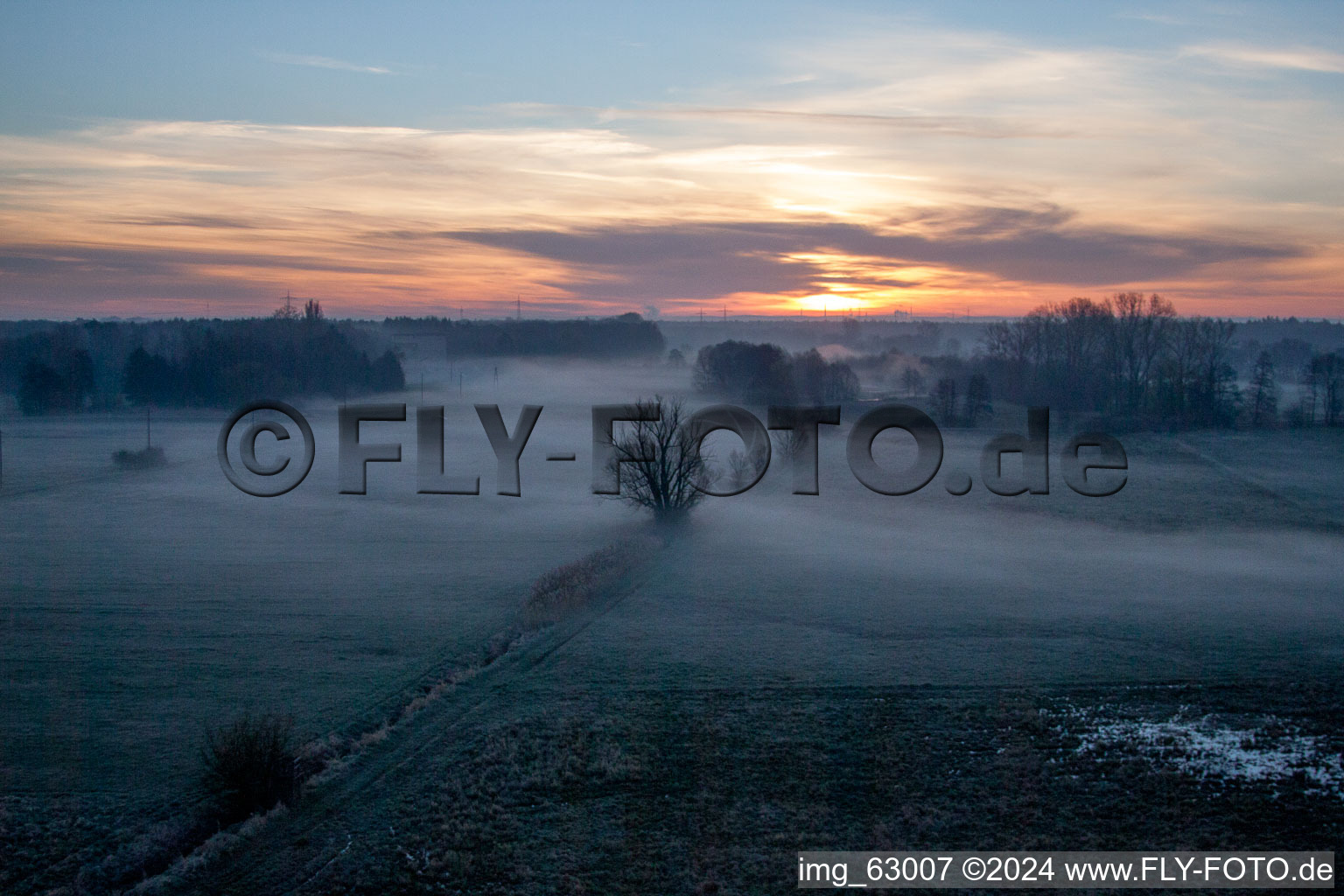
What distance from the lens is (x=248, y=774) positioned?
16.6m

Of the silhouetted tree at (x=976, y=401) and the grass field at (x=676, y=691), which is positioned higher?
the silhouetted tree at (x=976, y=401)

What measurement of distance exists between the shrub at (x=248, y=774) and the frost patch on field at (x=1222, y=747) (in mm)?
15772

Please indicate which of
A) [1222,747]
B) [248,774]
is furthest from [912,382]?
[248,774]

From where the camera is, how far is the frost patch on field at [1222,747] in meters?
17.0

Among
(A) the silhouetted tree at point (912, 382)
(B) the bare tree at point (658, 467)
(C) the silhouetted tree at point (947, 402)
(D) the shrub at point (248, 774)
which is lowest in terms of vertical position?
(D) the shrub at point (248, 774)

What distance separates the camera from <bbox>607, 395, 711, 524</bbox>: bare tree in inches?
1793

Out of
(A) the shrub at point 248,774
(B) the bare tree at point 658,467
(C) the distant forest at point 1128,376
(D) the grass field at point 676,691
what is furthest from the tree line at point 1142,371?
(A) the shrub at point 248,774

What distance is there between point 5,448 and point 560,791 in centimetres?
7511

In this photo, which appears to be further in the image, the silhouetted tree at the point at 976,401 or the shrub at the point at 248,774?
the silhouetted tree at the point at 976,401

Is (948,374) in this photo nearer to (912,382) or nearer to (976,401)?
(912,382)

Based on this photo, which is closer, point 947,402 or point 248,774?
point 248,774

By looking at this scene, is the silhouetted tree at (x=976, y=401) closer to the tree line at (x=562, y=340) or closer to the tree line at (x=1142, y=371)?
the tree line at (x=1142, y=371)

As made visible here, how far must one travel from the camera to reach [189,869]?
14.6 meters

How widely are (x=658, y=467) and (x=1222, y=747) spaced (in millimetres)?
30485
